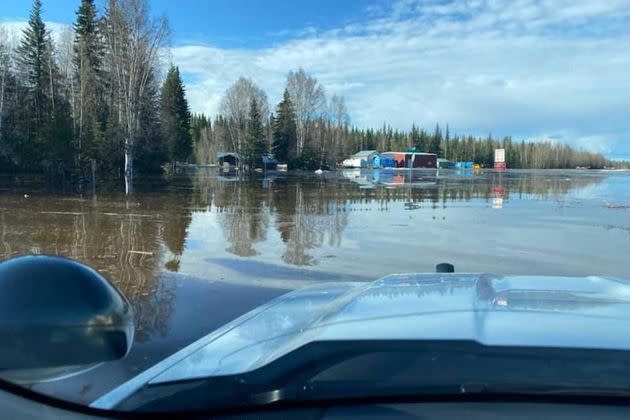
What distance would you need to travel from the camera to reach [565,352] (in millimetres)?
1412

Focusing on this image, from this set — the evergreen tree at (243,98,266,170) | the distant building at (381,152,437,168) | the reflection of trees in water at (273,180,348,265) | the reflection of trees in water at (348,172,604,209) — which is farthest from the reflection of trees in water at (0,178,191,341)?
the distant building at (381,152,437,168)

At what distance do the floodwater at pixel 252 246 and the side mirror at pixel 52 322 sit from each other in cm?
20

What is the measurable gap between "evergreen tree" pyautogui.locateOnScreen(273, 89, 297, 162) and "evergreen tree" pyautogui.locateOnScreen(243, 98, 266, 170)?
6.16 metres

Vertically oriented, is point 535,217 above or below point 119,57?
below

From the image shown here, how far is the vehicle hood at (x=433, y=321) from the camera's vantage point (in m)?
1.53

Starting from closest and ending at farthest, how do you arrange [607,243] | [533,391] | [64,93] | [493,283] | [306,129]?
[533,391], [493,283], [607,243], [64,93], [306,129]

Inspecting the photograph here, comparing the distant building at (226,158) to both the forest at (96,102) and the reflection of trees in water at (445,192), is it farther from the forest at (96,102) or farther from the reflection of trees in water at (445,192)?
the reflection of trees in water at (445,192)

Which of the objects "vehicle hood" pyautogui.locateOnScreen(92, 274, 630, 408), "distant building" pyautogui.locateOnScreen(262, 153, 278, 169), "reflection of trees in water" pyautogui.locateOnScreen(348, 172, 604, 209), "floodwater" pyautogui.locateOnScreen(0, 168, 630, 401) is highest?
"distant building" pyautogui.locateOnScreen(262, 153, 278, 169)

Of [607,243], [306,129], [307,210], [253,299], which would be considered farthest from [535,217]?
[306,129]

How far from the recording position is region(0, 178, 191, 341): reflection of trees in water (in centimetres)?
707

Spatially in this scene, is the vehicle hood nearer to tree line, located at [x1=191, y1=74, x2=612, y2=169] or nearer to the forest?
the forest

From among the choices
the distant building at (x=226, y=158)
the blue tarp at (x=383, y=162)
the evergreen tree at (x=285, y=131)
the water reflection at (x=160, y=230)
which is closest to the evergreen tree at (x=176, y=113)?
the evergreen tree at (x=285, y=131)

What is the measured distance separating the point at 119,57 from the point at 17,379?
39.9 meters

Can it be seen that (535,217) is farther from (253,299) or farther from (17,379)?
(17,379)
